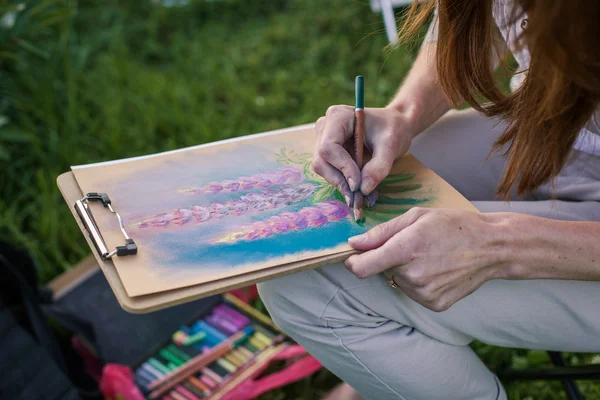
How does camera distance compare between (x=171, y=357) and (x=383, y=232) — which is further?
(x=171, y=357)

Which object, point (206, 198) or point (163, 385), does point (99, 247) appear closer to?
point (206, 198)

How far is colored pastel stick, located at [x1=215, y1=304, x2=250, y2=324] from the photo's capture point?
1740mm

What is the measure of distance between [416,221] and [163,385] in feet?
2.85

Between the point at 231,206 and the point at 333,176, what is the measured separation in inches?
7.6

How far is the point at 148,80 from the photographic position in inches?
112

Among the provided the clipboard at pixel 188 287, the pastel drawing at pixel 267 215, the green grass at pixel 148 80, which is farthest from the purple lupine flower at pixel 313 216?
the green grass at pixel 148 80

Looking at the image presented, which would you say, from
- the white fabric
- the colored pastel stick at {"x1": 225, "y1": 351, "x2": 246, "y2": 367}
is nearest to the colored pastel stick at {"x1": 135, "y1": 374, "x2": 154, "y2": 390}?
the colored pastel stick at {"x1": 225, "y1": 351, "x2": 246, "y2": 367}

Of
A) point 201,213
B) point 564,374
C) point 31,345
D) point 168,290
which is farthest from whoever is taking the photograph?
point 31,345

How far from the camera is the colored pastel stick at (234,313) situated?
1740mm

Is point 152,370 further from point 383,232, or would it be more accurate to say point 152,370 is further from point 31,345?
point 383,232

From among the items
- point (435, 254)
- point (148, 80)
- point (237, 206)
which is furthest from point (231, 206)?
point (148, 80)

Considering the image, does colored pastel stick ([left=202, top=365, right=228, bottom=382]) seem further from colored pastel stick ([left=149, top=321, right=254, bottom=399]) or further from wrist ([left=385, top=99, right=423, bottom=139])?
wrist ([left=385, top=99, right=423, bottom=139])

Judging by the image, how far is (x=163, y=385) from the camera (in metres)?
1.55

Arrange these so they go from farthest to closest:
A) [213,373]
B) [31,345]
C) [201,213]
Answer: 1. [213,373]
2. [31,345]
3. [201,213]
